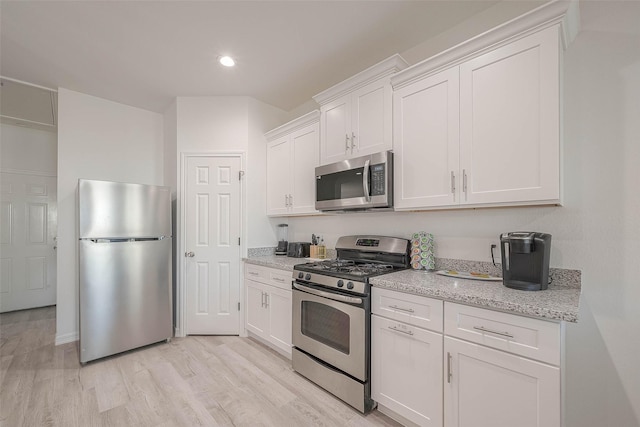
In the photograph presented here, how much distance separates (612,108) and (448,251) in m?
1.23

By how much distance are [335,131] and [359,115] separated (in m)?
0.29

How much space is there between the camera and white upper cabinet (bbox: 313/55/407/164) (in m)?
2.19

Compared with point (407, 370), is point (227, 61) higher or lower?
higher

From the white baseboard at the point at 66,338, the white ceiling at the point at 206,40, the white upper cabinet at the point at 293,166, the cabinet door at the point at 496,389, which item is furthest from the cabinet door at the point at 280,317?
the white baseboard at the point at 66,338

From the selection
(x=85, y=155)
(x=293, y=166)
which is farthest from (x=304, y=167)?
(x=85, y=155)

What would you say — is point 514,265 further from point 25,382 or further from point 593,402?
point 25,382

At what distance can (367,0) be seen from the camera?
1868mm

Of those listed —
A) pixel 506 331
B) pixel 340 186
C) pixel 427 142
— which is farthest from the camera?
pixel 340 186

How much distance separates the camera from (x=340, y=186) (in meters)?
2.48

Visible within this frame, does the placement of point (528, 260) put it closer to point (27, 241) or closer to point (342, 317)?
point (342, 317)

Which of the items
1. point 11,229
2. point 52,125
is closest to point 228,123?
point 52,125

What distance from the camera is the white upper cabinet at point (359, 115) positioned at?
2.19 metres

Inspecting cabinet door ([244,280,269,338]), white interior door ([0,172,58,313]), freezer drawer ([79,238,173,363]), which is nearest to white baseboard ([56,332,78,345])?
freezer drawer ([79,238,173,363])

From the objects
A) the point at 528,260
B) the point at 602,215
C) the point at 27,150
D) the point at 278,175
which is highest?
the point at 27,150
